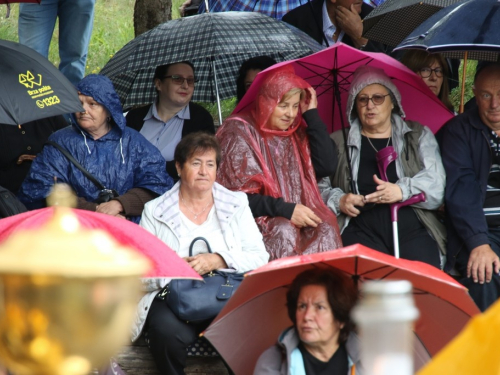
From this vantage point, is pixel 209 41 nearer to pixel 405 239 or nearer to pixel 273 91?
pixel 273 91

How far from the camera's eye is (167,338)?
176 inches

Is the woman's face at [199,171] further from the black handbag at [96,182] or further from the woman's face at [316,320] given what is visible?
the woman's face at [316,320]

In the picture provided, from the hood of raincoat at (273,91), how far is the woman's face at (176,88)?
0.91 metres

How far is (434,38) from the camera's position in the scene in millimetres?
4902

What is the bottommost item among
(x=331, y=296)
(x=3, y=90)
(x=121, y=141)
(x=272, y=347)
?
(x=272, y=347)

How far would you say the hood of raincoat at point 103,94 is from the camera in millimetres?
5277

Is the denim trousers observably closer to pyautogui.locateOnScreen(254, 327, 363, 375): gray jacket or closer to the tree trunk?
the tree trunk

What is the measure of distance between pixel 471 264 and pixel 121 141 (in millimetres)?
2182

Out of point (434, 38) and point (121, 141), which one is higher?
point (434, 38)

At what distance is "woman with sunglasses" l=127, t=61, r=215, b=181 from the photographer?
6.03 meters

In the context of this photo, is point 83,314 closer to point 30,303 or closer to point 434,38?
point 30,303

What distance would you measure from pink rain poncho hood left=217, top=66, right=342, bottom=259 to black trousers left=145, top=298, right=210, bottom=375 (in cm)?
80

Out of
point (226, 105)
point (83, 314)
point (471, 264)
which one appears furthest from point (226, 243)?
point (226, 105)

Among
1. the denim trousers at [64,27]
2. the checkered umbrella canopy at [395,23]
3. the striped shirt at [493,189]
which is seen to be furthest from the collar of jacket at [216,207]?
the denim trousers at [64,27]
